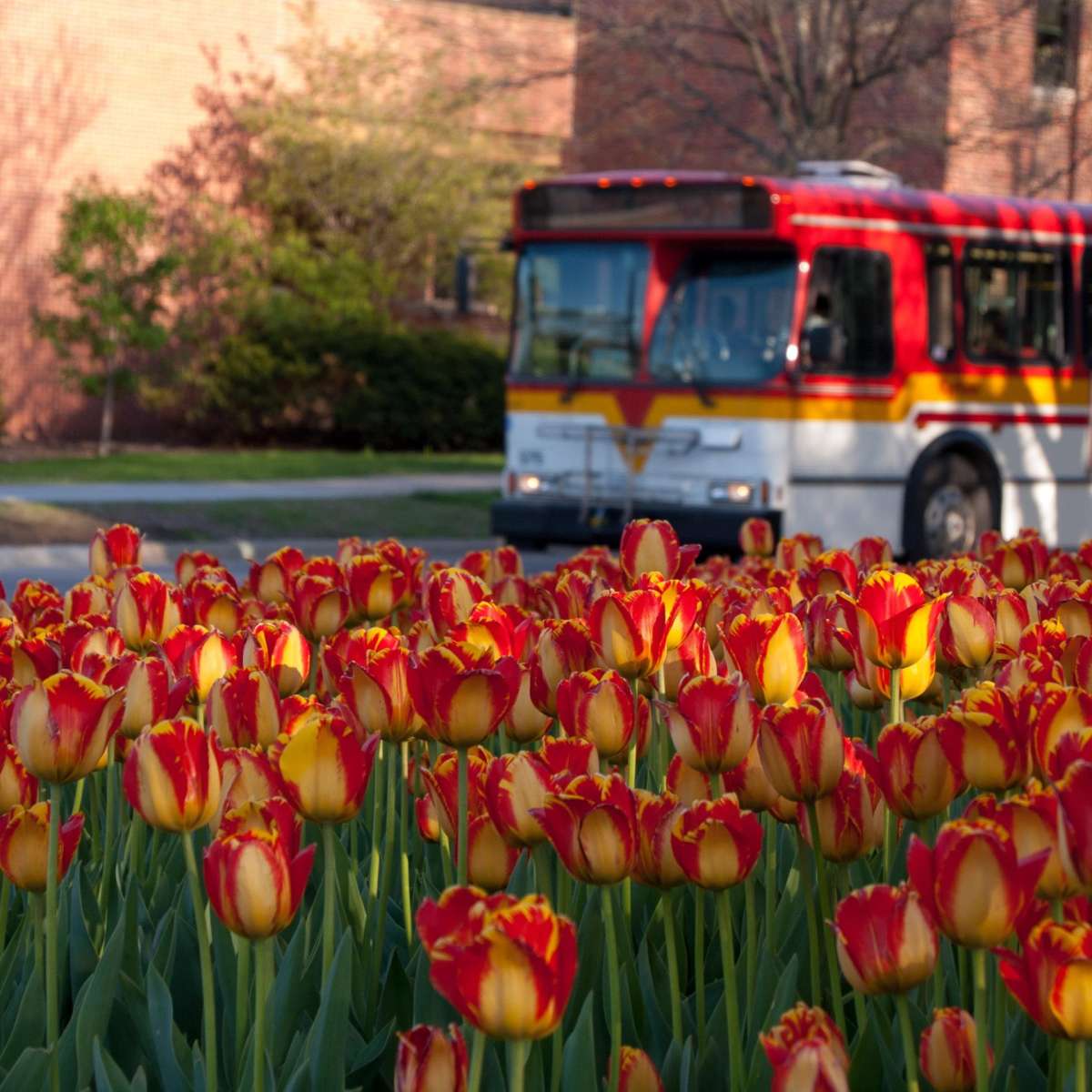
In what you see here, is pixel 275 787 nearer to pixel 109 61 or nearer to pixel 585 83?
pixel 109 61

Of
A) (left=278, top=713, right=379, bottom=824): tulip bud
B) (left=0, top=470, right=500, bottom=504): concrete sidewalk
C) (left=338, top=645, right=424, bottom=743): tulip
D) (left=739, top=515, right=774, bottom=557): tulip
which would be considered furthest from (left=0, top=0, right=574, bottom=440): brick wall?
(left=278, top=713, right=379, bottom=824): tulip bud

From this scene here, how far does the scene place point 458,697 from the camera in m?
2.14

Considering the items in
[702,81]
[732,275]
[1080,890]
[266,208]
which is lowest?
[1080,890]

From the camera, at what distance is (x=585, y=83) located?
33062 mm

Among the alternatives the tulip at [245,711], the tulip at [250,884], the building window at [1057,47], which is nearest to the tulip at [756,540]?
the tulip at [245,711]

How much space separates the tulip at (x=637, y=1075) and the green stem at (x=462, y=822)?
339mm

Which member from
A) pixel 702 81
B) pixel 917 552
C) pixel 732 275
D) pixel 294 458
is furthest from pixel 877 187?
pixel 702 81

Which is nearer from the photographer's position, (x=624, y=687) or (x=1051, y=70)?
(x=624, y=687)

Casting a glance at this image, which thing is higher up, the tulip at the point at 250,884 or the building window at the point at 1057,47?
the building window at the point at 1057,47

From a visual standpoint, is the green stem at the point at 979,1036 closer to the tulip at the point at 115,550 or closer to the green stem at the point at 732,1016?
the green stem at the point at 732,1016

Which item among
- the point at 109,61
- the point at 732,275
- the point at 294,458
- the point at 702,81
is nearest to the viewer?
the point at 732,275

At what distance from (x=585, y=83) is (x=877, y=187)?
1807 centimetres

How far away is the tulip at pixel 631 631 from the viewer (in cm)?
254

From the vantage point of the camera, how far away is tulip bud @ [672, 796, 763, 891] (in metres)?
1.94
